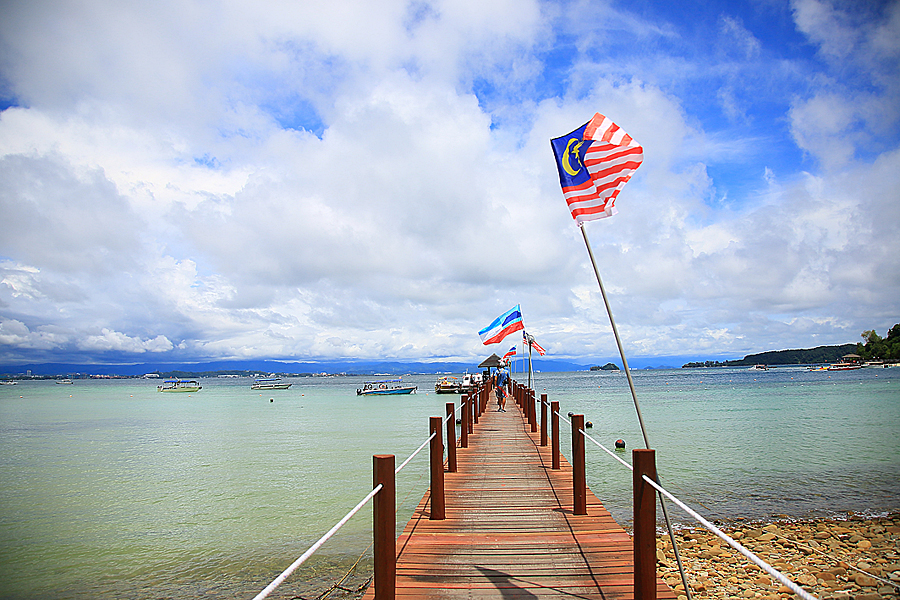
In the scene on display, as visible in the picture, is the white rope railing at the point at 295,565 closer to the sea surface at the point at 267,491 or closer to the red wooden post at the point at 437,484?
the red wooden post at the point at 437,484

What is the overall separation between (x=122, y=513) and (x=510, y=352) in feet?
67.2

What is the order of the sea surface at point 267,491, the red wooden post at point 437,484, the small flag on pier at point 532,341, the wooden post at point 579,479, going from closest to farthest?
the red wooden post at point 437,484 < the wooden post at point 579,479 < the sea surface at point 267,491 < the small flag on pier at point 532,341

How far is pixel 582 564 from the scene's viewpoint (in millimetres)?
5113

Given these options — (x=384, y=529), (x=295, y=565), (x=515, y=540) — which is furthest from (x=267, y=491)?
(x=295, y=565)

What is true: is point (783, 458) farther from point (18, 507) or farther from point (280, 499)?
point (18, 507)

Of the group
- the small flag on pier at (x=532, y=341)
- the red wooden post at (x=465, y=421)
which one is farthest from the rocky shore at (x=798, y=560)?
the small flag on pier at (x=532, y=341)

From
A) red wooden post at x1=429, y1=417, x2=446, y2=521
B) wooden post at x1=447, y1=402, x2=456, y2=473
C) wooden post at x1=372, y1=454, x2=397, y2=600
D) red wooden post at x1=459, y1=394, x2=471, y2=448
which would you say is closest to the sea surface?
red wooden post at x1=459, y1=394, x2=471, y2=448

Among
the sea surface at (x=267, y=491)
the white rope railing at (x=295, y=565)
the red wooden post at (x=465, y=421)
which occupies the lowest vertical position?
the sea surface at (x=267, y=491)

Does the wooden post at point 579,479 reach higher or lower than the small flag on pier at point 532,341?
lower

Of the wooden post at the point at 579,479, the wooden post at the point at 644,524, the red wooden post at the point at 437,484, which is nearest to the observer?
the wooden post at the point at 644,524

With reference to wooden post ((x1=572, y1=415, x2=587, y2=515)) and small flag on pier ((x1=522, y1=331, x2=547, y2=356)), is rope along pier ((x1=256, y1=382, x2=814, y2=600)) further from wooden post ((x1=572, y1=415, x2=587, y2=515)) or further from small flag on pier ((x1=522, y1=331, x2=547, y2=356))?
small flag on pier ((x1=522, y1=331, x2=547, y2=356))

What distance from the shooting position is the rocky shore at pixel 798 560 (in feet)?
24.8

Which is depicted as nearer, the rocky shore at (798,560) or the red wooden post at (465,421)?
the rocky shore at (798,560)

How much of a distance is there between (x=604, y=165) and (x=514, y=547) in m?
4.15
